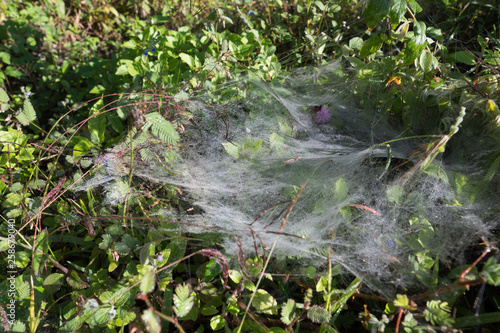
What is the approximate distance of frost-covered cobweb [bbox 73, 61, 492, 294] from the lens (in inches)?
59.6

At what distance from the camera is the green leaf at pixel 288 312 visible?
133 centimetres

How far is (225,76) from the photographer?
8.42 ft

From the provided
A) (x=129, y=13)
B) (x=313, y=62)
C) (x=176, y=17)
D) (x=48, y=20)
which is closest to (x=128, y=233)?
(x=313, y=62)

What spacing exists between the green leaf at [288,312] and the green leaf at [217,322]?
0.31m

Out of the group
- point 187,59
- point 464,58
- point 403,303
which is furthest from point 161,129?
point 464,58

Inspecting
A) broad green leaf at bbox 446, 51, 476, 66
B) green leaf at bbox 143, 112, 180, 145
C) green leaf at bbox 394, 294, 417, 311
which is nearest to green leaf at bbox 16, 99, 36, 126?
green leaf at bbox 143, 112, 180, 145

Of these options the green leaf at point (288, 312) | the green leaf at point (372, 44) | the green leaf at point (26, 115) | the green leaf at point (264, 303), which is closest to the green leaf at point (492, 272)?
the green leaf at point (288, 312)

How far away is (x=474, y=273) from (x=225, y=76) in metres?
2.09

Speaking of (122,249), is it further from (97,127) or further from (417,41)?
(417,41)

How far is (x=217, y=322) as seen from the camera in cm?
146

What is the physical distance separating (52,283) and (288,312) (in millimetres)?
1197

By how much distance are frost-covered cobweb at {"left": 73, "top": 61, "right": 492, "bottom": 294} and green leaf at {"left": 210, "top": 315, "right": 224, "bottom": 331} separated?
326 millimetres

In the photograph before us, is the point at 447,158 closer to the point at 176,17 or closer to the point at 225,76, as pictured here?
the point at 225,76

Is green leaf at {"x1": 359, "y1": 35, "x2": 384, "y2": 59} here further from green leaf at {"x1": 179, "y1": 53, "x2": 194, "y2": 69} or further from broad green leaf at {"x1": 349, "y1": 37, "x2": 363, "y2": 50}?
green leaf at {"x1": 179, "y1": 53, "x2": 194, "y2": 69}
